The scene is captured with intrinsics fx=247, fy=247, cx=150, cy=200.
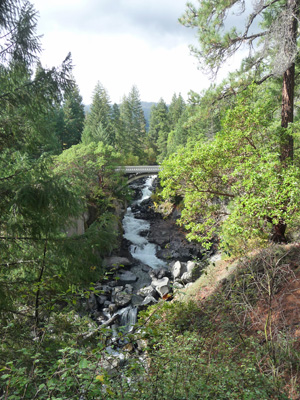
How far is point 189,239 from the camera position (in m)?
7.64

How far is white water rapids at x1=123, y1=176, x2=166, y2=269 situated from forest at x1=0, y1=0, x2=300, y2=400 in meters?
7.99

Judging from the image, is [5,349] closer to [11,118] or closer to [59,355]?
[59,355]

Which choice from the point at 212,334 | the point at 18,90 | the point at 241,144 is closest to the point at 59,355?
the point at 212,334

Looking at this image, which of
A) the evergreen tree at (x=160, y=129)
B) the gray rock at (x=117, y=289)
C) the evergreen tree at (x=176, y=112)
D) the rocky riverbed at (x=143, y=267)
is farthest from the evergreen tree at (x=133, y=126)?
the gray rock at (x=117, y=289)

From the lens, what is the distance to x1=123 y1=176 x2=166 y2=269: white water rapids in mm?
15781

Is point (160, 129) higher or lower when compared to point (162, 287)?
higher

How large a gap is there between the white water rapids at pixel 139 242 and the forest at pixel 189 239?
26.2ft

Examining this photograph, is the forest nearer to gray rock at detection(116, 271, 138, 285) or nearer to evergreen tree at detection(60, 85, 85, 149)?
gray rock at detection(116, 271, 138, 285)

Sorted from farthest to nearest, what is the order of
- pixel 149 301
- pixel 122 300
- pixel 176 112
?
pixel 176 112, pixel 122 300, pixel 149 301

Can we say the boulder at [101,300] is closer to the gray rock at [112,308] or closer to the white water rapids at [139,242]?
the gray rock at [112,308]

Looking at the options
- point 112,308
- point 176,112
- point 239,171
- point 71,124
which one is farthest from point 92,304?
point 176,112

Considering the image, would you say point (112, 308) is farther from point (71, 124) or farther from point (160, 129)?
point (160, 129)

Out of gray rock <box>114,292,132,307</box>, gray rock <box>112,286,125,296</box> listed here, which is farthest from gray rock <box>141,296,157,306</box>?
gray rock <box>112,286,125,296</box>

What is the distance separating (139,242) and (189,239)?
10.9 meters
